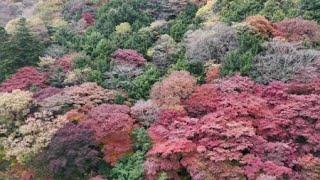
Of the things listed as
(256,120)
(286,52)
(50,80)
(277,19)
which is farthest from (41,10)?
(256,120)

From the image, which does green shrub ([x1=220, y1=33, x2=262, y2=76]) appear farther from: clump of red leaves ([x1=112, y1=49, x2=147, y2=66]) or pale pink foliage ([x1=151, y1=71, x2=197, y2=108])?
clump of red leaves ([x1=112, y1=49, x2=147, y2=66])

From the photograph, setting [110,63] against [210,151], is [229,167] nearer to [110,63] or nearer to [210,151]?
[210,151]

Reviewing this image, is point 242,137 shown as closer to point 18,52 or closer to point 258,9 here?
point 258,9

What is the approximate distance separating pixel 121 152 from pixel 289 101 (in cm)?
871

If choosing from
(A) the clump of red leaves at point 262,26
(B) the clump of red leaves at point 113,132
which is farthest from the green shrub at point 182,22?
(B) the clump of red leaves at point 113,132

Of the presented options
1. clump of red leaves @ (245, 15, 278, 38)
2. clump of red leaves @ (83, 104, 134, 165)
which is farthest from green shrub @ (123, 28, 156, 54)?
clump of red leaves @ (83, 104, 134, 165)

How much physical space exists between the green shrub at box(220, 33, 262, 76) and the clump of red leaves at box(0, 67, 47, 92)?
11.4m

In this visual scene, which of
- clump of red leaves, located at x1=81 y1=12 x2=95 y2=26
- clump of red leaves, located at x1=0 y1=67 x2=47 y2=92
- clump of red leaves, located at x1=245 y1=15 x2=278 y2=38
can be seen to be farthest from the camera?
clump of red leaves, located at x1=81 y1=12 x2=95 y2=26

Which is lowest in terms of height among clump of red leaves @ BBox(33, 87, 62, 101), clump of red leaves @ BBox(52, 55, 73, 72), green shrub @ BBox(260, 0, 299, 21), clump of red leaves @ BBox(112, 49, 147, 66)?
clump of red leaves @ BBox(52, 55, 73, 72)

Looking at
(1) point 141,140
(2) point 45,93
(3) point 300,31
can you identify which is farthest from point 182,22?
(1) point 141,140

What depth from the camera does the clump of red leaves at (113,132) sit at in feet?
85.7

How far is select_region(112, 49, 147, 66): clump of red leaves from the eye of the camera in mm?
34312

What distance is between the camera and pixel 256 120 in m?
26.2

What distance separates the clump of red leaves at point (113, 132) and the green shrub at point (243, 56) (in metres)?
7.21
